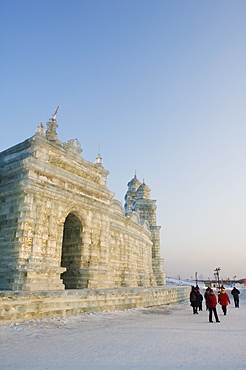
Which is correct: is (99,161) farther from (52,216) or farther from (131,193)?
(131,193)

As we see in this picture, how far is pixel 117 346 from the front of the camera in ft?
20.8

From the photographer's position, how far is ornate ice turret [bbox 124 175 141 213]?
41.4m

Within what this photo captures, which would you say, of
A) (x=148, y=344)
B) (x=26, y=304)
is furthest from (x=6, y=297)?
(x=148, y=344)

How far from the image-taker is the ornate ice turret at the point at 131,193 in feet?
136

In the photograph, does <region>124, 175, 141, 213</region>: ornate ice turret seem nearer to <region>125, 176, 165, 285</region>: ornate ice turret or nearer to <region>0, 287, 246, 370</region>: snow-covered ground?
<region>125, 176, 165, 285</region>: ornate ice turret

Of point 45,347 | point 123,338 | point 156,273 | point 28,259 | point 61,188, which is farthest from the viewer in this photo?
point 156,273

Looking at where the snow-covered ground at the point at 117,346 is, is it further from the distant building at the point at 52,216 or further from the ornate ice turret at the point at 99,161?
the ornate ice turret at the point at 99,161

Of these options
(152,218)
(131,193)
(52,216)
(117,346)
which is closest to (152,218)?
(152,218)

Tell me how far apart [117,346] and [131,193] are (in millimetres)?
36370

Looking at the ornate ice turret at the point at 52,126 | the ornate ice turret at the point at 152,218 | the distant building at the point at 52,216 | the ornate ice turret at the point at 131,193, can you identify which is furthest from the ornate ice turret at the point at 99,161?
the ornate ice turret at the point at 131,193

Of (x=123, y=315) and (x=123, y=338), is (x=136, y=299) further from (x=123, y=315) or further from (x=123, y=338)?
(x=123, y=338)

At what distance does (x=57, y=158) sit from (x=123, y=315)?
7734 millimetres

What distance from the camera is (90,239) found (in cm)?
1436

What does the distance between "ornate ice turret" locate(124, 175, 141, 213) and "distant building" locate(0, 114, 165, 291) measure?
2504 cm
